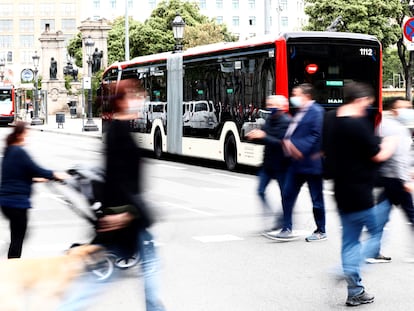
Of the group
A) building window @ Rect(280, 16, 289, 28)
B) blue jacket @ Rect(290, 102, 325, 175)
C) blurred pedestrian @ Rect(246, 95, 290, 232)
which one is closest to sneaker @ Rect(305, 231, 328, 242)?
blurred pedestrian @ Rect(246, 95, 290, 232)

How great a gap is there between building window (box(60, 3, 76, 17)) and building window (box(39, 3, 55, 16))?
1.56 m

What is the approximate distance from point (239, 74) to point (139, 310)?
1371 cm

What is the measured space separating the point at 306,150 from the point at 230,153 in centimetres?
1110

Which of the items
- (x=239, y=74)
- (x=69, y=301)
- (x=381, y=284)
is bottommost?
(x=381, y=284)

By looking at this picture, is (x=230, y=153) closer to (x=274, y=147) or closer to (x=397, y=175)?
(x=274, y=147)

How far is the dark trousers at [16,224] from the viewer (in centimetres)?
738

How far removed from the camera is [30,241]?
10602 millimetres

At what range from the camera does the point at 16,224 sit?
7418 millimetres

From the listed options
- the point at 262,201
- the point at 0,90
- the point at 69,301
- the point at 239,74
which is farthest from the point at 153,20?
the point at 69,301

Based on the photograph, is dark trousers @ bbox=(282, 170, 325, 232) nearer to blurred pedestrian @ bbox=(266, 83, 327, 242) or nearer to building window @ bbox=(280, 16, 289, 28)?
blurred pedestrian @ bbox=(266, 83, 327, 242)

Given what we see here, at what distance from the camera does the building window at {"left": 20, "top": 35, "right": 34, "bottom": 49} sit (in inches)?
5630

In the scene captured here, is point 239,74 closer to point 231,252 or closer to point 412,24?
point 412,24

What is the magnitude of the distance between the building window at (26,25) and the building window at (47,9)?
2.34 meters

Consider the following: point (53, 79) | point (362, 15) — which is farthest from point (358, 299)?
point (53, 79)
